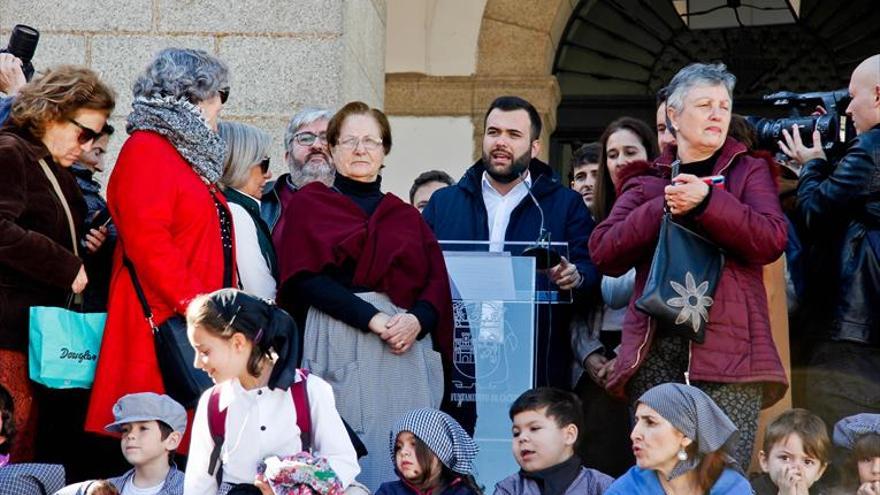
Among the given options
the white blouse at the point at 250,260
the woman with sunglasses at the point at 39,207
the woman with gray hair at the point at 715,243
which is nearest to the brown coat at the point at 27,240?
the woman with sunglasses at the point at 39,207

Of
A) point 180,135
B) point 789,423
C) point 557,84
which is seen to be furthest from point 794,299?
point 557,84

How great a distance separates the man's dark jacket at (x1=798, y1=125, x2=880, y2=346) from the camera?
7.84m

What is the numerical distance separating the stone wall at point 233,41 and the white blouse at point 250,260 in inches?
75.9

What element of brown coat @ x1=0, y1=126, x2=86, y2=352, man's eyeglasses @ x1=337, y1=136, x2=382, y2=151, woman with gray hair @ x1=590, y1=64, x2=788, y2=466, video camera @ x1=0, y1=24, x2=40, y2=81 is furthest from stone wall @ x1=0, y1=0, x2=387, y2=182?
woman with gray hair @ x1=590, y1=64, x2=788, y2=466

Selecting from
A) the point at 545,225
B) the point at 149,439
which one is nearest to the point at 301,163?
the point at 545,225

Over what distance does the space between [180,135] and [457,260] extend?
1421 millimetres

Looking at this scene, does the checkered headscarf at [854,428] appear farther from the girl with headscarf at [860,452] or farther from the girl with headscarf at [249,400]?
the girl with headscarf at [249,400]

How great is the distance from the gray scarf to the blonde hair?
0.19 metres

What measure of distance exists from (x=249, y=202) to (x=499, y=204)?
47.7 inches

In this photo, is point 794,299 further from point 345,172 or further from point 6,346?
point 6,346

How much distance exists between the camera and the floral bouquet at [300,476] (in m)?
6.49

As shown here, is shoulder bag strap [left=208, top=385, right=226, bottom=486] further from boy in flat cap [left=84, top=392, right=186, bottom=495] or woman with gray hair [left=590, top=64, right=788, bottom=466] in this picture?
woman with gray hair [left=590, top=64, right=788, bottom=466]

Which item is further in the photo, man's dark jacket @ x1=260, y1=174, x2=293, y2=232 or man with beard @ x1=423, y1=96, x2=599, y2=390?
man's dark jacket @ x1=260, y1=174, x2=293, y2=232

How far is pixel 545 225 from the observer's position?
849cm
